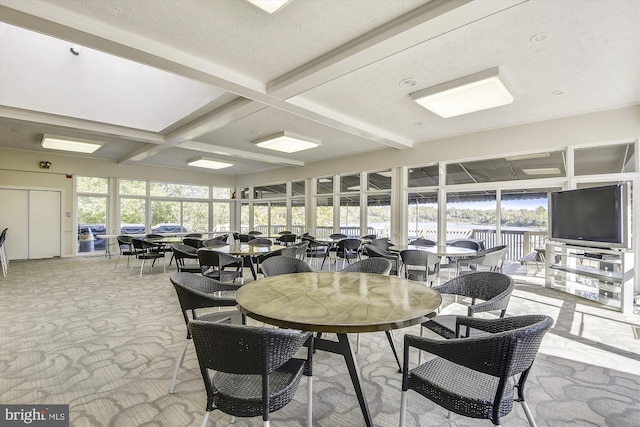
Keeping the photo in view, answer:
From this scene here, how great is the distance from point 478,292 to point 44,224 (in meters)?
12.0

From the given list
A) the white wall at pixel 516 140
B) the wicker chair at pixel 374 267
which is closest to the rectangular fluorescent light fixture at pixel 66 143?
the white wall at pixel 516 140

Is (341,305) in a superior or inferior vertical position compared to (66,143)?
inferior

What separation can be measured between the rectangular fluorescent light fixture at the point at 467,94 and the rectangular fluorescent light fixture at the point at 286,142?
2.88 meters

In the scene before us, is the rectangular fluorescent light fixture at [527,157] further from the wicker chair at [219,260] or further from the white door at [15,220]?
the white door at [15,220]

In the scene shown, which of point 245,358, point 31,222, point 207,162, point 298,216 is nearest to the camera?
point 245,358

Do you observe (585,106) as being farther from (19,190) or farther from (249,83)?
(19,190)

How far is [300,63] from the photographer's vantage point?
374 cm

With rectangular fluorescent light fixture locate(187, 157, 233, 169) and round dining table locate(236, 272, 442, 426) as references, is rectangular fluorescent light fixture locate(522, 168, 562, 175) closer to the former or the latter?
round dining table locate(236, 272, 442, 426)

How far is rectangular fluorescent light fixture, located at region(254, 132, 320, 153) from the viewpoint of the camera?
668cm

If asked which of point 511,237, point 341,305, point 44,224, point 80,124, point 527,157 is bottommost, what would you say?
point 341,305

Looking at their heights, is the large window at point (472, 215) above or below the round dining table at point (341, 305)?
above

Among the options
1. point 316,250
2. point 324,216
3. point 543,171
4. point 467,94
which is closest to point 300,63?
point 467,94

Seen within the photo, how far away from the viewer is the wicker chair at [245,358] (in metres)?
1.28

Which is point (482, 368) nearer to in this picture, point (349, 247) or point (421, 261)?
point (421, 261)
